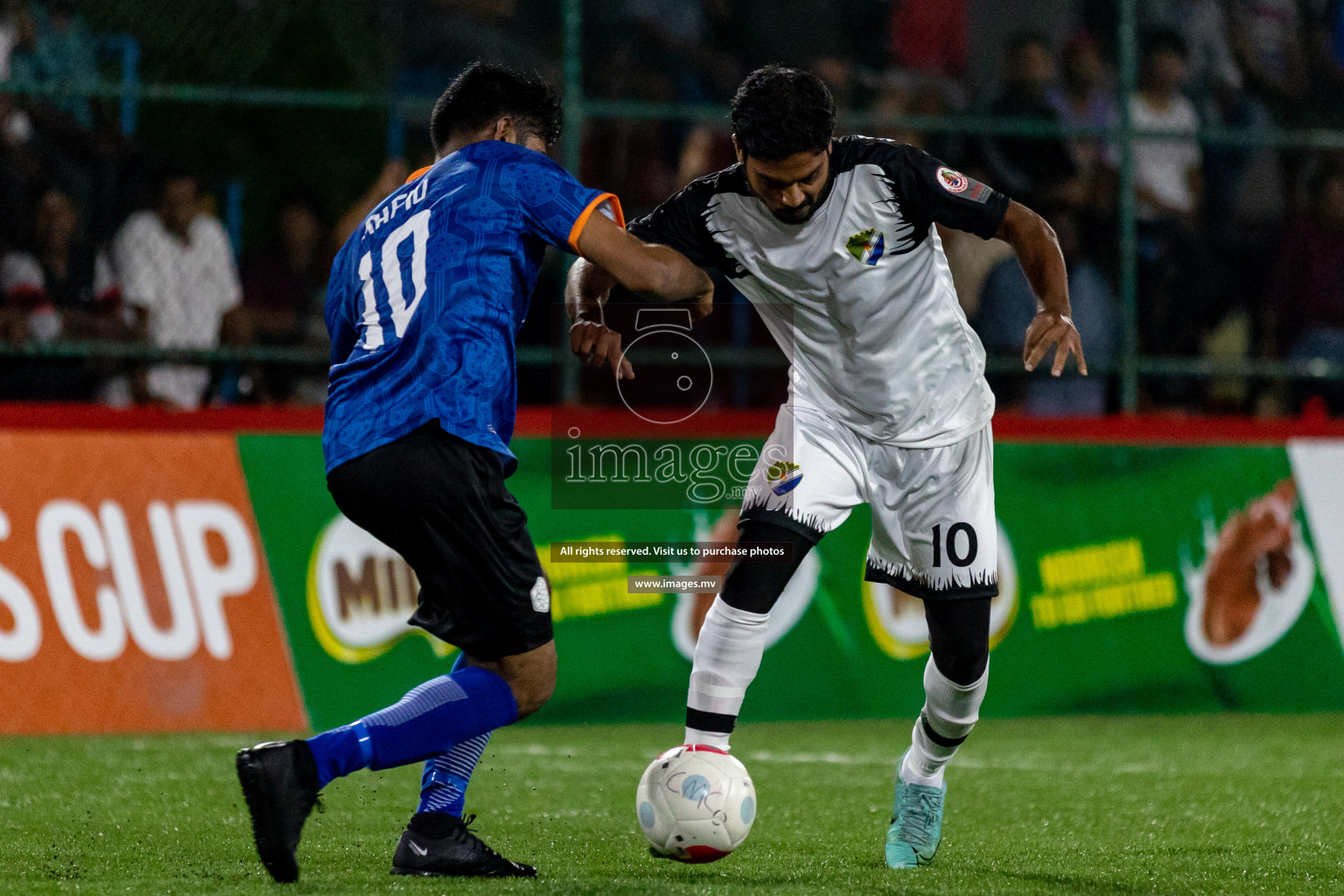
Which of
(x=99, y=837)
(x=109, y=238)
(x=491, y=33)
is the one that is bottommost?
(x=99, y=837)

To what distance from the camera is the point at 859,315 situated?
4.52 meters

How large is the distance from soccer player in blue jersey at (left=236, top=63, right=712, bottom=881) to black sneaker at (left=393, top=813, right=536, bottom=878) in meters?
0.26

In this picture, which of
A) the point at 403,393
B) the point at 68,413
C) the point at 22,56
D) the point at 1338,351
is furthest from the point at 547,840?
the point at 1338,351

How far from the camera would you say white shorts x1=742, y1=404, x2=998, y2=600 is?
4.48 m

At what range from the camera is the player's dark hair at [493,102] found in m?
3.98

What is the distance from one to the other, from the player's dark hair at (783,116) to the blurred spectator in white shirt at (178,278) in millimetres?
4165

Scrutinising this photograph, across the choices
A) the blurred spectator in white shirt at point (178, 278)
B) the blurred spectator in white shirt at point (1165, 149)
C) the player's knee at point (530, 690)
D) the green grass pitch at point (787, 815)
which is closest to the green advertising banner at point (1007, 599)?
the green grass pitch at point (787, 815)

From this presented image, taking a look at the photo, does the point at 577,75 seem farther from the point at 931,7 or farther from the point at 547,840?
the point at 547,840

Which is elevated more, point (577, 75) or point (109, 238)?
point (577, 75)

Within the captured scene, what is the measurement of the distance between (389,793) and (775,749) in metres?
1.82

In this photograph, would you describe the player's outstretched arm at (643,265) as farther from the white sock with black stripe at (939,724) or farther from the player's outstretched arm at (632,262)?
the white sock with black stripe at (939,724)

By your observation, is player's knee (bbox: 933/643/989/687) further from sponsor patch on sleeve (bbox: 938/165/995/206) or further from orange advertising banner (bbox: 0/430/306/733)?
orange advertising banner (bbox: 0/430/306/733)

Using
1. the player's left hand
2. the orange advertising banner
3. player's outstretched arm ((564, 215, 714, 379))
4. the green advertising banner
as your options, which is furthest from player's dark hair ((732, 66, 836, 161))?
the orange advertising banner

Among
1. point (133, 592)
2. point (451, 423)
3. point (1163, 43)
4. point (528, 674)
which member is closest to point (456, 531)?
point (451, 423)
